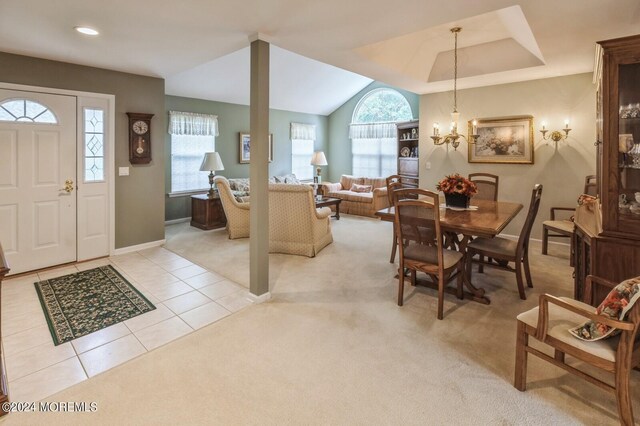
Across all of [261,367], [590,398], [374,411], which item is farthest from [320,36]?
[590,398]

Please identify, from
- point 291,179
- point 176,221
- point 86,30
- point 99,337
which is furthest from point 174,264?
point 291,179

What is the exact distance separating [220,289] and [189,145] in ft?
14.2

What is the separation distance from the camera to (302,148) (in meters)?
9.09

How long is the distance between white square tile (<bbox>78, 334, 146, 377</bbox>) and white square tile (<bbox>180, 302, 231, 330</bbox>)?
1.41 feet

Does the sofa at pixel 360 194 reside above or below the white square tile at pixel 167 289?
above

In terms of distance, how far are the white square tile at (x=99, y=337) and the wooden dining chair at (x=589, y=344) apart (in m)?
2.82

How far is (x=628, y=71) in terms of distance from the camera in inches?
85.7

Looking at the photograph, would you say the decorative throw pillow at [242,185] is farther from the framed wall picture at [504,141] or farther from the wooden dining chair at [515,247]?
the wooden dining chair at [515,247]

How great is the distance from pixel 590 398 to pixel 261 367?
1968 millimetres

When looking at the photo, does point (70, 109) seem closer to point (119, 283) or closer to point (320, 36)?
point (119, 283)

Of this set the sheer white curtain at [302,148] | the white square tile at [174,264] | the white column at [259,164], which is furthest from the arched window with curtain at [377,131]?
the white square tile at [174,264]

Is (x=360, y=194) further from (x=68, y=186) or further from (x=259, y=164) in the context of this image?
(x=68, y=186)

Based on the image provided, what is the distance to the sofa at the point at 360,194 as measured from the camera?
7453 mm

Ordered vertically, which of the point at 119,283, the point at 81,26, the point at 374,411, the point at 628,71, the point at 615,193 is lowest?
the point at 374,411
